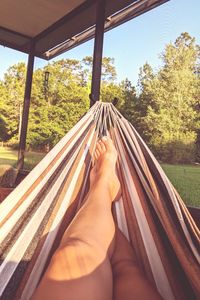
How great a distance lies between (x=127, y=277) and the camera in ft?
3.00

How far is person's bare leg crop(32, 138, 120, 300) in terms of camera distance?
0.75 metres

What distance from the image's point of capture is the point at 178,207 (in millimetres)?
1070

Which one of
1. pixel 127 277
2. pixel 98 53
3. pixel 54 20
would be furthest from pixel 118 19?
pixel 127 277

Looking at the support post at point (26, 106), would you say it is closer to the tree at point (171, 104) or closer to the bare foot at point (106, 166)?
the bare foot at point (106, 166)

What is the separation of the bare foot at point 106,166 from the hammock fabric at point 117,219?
39mm

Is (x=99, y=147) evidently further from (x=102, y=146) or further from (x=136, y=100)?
(x=136, y=100)

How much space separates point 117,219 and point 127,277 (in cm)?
33

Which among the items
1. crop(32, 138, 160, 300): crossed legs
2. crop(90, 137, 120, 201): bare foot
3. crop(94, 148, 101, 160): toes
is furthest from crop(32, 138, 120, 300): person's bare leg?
crop(94, 148, 101, 160): toes

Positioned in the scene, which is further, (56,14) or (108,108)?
(56,14)

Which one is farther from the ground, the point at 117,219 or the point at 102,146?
the point at 102,146

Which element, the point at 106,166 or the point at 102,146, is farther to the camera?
the point at 102,146

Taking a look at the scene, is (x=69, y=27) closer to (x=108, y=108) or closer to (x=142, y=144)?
(x=108, y=108)

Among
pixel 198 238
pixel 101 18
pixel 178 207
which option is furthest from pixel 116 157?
pixel 101 18

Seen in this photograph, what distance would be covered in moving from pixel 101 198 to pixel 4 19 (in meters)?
3.53
